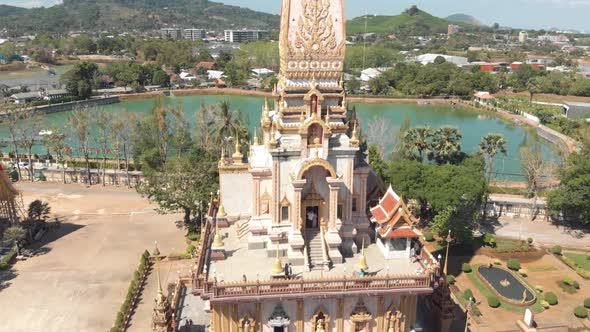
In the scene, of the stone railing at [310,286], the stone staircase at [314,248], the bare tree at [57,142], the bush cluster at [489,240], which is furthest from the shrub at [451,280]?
the bare tree at [57,142]

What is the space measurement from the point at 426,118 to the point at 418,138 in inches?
1970

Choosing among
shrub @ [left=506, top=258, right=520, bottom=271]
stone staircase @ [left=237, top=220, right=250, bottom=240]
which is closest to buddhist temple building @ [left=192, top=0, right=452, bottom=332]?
stone staircase @ [left=237, top=220, right=250, bottom=240]

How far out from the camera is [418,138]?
45344 mm

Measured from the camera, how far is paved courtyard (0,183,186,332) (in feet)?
85.1

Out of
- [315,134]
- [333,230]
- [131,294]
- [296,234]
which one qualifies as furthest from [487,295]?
[131,294]

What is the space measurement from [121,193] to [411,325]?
33.2m

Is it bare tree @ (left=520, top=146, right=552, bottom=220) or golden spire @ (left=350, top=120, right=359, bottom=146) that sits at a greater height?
golden spire @ (left=350, top=120, right=359, bottom=146)

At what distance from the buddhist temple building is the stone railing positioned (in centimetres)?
5

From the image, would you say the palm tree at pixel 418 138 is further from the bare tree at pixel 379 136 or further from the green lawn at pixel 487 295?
the green lawn at pixel 487 295

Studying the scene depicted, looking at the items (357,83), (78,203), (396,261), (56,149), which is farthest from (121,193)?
(357,83)

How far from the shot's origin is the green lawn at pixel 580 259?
1294 inches

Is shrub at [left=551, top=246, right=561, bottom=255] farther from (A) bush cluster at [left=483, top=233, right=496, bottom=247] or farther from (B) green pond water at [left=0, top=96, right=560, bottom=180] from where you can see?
(B) green pond water at [left=0, top=96, right=560, bottom=180]

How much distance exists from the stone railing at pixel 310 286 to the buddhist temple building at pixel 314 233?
5 centimetres

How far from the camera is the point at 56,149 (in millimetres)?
49031
